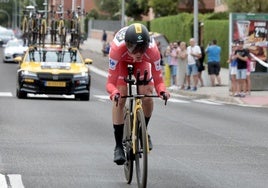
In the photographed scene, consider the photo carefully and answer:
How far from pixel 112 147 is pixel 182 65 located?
1966 centimetres

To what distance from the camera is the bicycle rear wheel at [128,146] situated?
962 centimetres

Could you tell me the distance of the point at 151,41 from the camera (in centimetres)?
966

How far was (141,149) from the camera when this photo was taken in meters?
9.16

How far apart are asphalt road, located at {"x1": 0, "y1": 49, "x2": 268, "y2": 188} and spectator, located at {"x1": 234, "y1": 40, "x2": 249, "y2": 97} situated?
457 cm

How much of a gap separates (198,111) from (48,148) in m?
10.0

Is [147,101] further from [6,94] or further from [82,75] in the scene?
[6,94]

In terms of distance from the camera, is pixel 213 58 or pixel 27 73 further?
pixel 213 58

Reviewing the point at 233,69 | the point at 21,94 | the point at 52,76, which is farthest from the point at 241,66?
the point at 21,94

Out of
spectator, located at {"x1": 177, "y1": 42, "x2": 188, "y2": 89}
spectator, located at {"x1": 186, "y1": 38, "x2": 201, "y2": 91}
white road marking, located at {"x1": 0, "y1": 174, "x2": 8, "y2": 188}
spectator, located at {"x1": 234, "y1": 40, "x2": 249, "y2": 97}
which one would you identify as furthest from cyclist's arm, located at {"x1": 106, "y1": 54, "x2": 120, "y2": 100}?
spectator, located at {"x1": 177, "y1": 42, "x2": 188, "y2": 89}

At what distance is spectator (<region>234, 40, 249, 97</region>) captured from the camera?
2730cm

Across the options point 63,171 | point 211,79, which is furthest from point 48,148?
point 211,79

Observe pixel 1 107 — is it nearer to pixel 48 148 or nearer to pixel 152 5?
pixel 48 148

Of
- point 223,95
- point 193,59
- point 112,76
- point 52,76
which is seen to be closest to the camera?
point 112,76

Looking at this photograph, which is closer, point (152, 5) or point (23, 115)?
point (23, 115)
